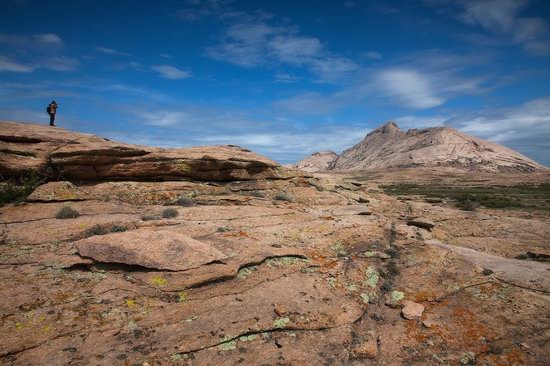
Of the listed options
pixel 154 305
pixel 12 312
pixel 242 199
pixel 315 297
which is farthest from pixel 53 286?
pixel 242 199

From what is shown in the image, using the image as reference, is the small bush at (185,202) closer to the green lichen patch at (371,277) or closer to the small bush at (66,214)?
the small bush at (66,214)

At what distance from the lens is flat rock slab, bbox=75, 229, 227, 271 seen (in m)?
8.76

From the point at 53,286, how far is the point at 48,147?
38.9 feet

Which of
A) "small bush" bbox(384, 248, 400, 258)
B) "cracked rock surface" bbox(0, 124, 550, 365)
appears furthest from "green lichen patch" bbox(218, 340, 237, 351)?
"small bush" bbox(384, 248, 400, 258)

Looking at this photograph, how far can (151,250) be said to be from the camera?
9.03 meters

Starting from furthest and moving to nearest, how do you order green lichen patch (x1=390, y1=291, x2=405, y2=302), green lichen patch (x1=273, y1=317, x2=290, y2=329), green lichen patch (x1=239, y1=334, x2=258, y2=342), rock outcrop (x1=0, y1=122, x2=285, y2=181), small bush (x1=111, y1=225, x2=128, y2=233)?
rock outcrop (x1=0, y1=122, x2=285, y2=181) → small bush (x1=111, y1=225, x2=128, y2=233) → green lichen patch (x1=390, y1=291, x2=405, y2=302) → green lichen patch (x1=273, y1=317, x2=290, y2=329) → green lichen patch (x1=239, y1=334, x2=258, y2=342)

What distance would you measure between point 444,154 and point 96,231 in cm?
15191

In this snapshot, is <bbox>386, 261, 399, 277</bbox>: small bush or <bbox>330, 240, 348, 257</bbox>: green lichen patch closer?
<bbox>386, 261, 399, 277</bbox>: small bush

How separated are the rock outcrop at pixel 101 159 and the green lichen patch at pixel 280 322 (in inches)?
490

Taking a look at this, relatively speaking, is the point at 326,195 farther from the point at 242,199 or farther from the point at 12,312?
the point at 12,312

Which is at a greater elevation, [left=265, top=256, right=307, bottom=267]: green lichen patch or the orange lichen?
[left=265, top=256, right=307, bottom=267]: green lichen patch

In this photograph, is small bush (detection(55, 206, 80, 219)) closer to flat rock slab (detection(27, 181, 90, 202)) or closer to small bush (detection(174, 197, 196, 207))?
flat rock slab (detection(27, 181, 90, 202))

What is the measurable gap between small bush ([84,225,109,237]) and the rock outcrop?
707 cm

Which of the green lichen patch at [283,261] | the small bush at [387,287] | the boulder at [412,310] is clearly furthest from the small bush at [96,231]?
the boulder at [412,310]
